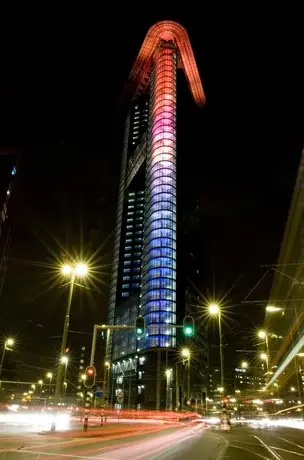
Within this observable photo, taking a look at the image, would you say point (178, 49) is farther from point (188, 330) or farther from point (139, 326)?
point (188, 330)

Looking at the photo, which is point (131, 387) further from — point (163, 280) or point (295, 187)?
point (295, 187)

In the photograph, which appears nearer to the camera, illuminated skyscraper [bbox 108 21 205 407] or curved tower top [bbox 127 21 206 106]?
illuminated skyscraper [bbox 108 21 205 407]

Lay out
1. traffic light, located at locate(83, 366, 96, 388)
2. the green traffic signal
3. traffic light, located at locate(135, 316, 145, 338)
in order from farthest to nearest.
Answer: traffic light, located at locate(83, 366, 96, 388) → traffic light, located at locate(135, 316, 145, 338) → the green traffic signal

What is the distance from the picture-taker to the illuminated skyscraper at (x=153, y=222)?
12231 centimetres

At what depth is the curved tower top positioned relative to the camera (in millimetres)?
157750

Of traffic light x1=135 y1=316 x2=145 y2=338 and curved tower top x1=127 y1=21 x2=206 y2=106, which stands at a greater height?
curved tower top x1=127 y1=21 x2=206 y2=106

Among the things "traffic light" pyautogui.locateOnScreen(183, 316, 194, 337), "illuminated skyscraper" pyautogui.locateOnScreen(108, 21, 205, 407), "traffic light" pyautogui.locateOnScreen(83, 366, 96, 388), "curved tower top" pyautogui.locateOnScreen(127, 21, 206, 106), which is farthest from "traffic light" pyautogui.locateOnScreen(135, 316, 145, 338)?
"curved tower top" pyautogui.locateOnScreen(127, 21, 206, 106)

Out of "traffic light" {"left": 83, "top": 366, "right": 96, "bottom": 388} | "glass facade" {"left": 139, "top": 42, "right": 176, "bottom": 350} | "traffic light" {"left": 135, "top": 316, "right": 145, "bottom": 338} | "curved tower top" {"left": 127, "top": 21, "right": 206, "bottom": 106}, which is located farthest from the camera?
"curved tower top" {"left": 127, "top": 21, "right": 206, "bottom": 106}

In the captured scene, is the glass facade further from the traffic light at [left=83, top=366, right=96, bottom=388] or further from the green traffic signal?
the green traffic signal

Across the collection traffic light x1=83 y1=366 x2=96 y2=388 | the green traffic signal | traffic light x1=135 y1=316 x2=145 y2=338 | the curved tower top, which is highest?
the curved tower top

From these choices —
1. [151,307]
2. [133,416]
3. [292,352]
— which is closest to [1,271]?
[133,416]

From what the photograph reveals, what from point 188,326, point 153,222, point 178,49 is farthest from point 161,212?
point 188,326

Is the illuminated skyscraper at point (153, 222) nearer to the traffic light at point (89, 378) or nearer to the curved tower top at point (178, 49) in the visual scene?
the curved tower top at point (178, 49)

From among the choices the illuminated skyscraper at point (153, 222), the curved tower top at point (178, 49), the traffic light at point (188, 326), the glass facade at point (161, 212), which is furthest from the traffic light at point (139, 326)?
the curved tower top at point (178, 49)
